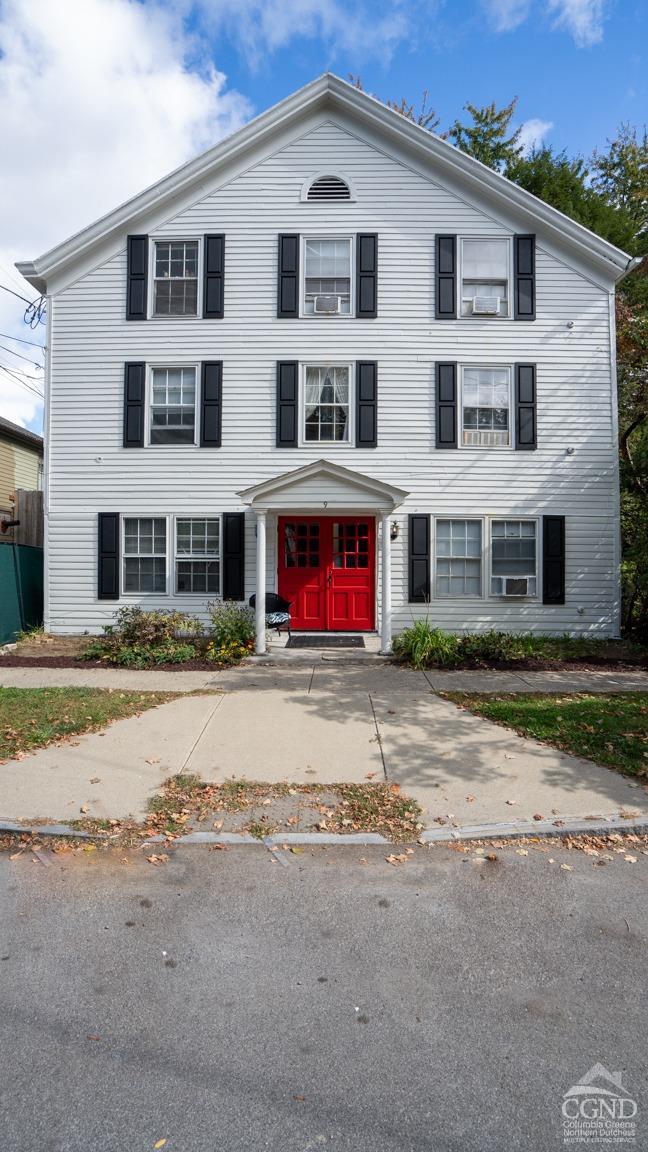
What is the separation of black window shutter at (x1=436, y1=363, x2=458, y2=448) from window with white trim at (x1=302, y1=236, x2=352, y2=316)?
2299 mm

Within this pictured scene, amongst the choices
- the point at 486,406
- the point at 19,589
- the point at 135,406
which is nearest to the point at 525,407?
the point at 486,406

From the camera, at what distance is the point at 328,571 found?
41.5 feet

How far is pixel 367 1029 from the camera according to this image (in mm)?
2596

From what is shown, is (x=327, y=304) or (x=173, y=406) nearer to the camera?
(x=327, y=304)

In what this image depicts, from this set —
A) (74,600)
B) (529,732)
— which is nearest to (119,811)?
(529,732)

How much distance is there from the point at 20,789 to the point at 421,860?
10.5 feet

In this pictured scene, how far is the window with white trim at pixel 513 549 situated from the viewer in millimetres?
12539

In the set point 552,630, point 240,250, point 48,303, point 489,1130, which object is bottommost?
point 489,1130

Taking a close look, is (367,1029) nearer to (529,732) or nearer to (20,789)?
(20,789)

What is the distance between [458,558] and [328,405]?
4048 millimetres

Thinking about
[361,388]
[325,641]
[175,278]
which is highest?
[175,278]

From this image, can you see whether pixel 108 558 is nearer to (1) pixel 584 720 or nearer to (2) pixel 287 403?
(2) pixel 287 403

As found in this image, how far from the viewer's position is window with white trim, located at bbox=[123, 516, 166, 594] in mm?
12648

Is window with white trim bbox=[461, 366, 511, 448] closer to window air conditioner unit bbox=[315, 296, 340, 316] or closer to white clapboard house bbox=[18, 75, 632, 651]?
white clapboard house bbox=[18, 75, 632, 651]
